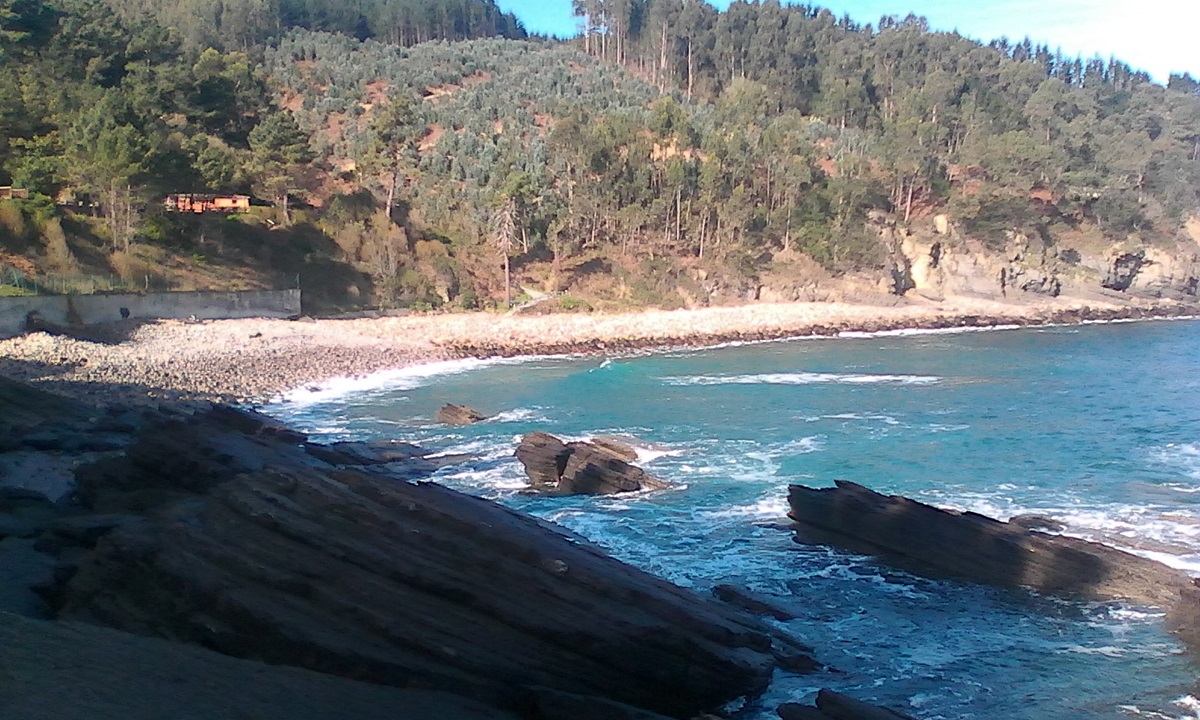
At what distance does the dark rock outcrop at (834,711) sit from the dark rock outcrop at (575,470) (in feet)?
34.0

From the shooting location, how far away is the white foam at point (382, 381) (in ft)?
103

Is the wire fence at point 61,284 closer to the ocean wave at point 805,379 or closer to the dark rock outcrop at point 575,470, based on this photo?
the ocean wave at point 805,379

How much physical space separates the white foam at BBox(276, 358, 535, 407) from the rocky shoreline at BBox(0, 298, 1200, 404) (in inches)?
20.7

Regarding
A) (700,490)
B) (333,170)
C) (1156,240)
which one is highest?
(333,170)

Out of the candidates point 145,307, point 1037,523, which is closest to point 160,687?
point 1037,523

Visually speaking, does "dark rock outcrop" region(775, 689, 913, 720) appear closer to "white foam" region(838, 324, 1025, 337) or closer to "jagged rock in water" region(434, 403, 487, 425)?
"jagged rock in water" region(434, 403, 487, 425)

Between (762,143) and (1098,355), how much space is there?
36970 millimetres

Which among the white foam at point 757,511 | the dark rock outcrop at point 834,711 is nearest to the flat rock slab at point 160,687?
the dark rock outcrop at point 834,711

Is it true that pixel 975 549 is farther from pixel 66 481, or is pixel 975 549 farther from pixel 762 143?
pixel 762 143

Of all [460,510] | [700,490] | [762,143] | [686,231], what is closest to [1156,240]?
[762,143]

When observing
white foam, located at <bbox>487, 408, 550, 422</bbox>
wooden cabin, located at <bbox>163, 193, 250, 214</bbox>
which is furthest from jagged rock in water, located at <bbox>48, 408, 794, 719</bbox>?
wooden cabin, located at <bbox>163, 193, 250, 214</bbox>

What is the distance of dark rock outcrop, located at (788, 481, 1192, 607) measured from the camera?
13.0 m

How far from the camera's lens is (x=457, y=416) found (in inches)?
1065

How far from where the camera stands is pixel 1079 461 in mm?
21812
